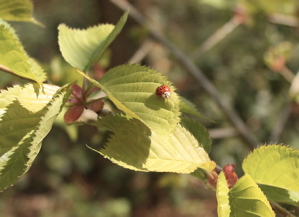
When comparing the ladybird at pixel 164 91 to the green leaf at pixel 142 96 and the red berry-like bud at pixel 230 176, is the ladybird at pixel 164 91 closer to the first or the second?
the green leaf at pixel 142 96

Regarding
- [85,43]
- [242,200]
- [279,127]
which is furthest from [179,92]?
[242,200]

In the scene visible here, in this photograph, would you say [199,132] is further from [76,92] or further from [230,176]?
[76,92]

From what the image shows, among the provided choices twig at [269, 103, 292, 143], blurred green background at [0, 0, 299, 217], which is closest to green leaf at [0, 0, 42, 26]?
blurred green background at [0, 0, 299, 217]

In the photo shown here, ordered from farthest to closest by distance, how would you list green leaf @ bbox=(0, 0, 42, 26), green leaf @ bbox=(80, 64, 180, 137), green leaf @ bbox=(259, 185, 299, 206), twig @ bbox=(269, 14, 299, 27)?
twig @ bbox=(269, 14, 299, 27), green leaf @ bbox=(0, 0, 42, 26), green leaf @ bbox=(259, 185, 299, 206), green leaf @ bbox=(80, 64, 180, 137)

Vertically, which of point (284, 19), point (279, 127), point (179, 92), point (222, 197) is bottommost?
point (222, 197)

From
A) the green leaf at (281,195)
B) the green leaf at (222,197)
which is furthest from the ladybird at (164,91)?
the green leaf at (281,195)

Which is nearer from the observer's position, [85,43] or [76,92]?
[76,92]

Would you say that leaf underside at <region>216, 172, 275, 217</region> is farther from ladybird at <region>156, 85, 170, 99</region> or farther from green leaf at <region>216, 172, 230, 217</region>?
ladybird at <region>156, 85, 170, 99</region>
